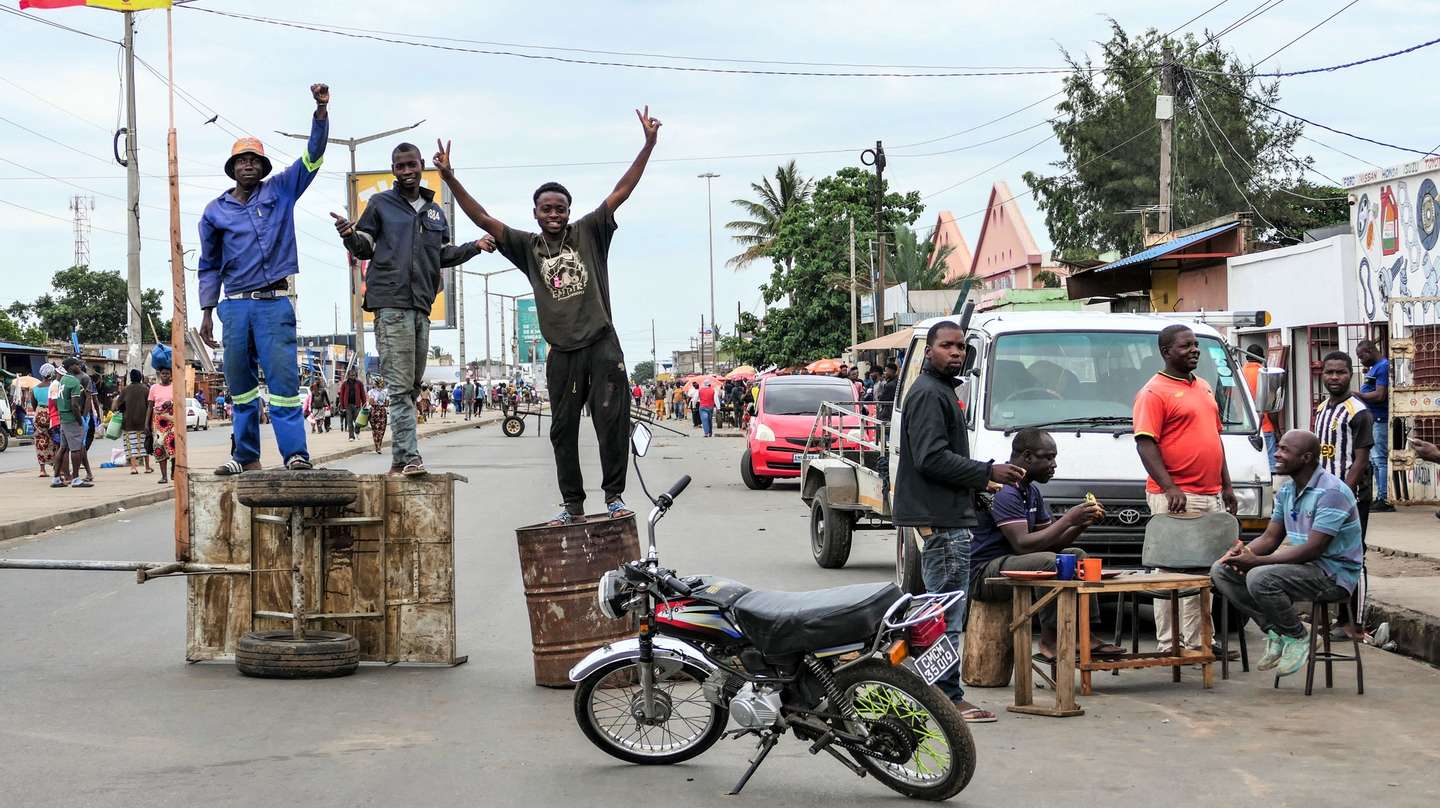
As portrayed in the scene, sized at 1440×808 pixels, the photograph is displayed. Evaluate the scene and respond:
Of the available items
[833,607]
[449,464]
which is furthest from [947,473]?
[449,464]

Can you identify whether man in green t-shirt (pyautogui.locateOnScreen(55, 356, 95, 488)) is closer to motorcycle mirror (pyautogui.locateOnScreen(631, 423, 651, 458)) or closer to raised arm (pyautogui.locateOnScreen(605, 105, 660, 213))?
raised arm (pyautogui.locateOnScreen(605, 105, 660, 213))

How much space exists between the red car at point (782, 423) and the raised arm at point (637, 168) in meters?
14.6

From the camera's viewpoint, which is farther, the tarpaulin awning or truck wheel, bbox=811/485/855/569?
the tarpaulin awning

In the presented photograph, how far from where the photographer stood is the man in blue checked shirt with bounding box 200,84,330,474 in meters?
8.63

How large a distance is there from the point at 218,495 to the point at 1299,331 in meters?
18.1

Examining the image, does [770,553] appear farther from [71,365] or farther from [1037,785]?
[71,365]

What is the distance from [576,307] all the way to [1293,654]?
4.34 meters

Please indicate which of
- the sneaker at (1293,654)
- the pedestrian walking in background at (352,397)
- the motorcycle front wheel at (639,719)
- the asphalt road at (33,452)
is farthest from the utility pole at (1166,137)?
the motorcycle front wheel at (639,719)

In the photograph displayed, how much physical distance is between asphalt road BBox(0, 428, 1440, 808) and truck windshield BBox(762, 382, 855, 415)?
532 inches

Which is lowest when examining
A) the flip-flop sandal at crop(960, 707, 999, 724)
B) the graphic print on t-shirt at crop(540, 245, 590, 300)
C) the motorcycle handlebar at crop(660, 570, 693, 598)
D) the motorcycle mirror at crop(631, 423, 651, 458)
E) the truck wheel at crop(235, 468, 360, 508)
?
the flip-flop sandal at crop(960, 707, 999, 724)

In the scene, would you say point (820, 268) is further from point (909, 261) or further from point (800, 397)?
point (800, 397)

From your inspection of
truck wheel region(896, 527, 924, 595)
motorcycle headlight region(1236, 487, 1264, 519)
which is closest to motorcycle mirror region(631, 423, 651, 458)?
truck wheel region(896, 527, 924, 595)

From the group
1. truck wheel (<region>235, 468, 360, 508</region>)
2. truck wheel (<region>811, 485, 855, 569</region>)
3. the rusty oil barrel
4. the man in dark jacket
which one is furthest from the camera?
truck wheel (<region>811, 485, 855, 569</region>)

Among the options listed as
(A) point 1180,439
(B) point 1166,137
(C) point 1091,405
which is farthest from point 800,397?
(A) point 1180,439
